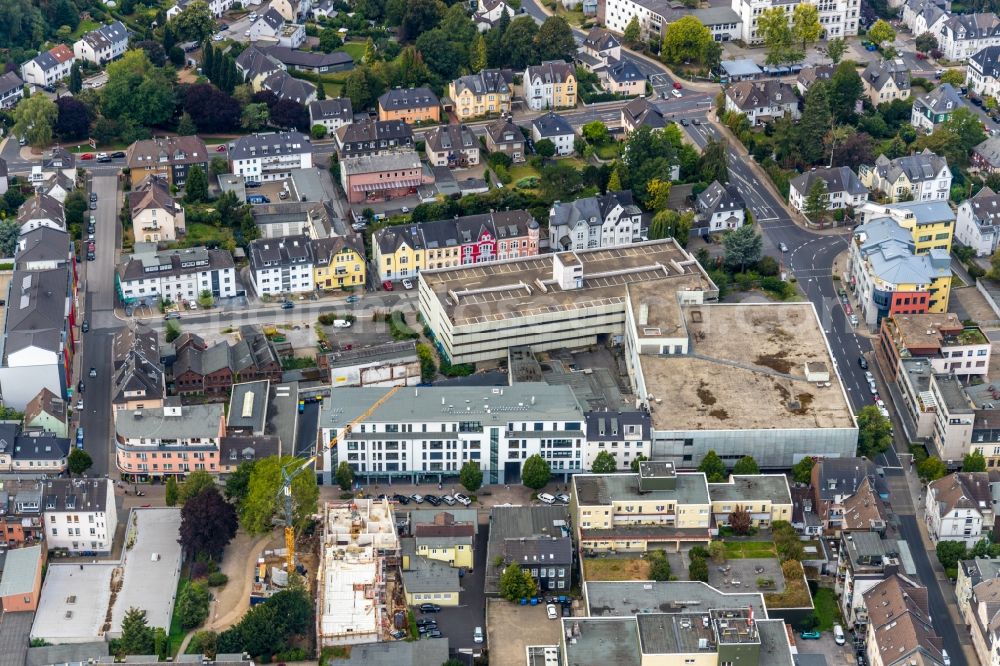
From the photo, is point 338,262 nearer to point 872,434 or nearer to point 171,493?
point 171,493

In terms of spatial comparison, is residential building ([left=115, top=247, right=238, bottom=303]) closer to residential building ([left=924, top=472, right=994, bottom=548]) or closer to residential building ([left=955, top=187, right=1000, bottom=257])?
residential building ([left=924, top=472, right=994, bottom=548])

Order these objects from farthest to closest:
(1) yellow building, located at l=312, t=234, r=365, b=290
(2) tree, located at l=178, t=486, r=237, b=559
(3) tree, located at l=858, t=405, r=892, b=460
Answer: (1) yellow building, located at l=312, t=234, r=365, b=290 < (3) tree, located at l=858, t=405, r=892, b=460 < (2) tree, located at l=178, t=486, r=237, b=559

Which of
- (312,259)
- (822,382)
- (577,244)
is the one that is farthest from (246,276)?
(822,382)

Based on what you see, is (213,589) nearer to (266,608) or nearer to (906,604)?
(266,608)

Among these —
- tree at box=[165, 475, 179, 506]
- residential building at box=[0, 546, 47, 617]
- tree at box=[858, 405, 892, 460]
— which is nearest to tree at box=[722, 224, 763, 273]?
tree at box=[858, 405, 892, 460]

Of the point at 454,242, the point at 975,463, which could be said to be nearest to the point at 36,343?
the point at 454,242

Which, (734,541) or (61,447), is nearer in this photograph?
(734,541)
